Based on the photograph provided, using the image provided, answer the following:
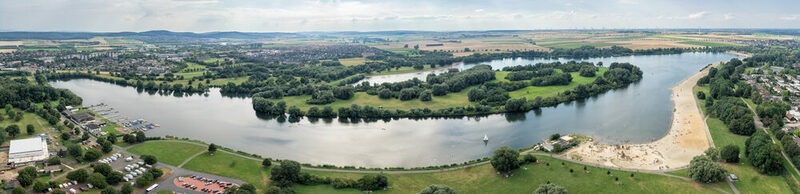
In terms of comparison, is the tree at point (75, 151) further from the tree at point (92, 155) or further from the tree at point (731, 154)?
the tree at point (731, 154)

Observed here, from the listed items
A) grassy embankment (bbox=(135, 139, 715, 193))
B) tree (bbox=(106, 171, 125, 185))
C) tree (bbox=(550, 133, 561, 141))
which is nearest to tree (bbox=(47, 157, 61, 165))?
tree (bbox=(106, 171, 125, 185))

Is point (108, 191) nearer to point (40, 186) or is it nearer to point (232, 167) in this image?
point (40, 186)

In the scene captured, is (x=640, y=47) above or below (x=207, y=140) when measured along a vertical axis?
above

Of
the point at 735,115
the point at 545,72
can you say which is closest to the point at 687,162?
the point at 735,115

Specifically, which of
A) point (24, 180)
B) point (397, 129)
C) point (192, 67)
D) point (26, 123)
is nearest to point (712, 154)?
point (397, 129)

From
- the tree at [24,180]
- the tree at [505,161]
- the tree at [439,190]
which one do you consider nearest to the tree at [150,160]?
the tree at [24,180]

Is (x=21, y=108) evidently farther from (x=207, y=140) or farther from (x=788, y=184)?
(x=788, y=184)
